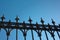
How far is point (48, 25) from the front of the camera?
9.03 metres

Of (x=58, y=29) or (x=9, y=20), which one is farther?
(x=58, y=29)

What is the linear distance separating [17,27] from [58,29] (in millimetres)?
3269

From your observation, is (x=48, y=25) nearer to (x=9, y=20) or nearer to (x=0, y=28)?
(x=9, y=20)

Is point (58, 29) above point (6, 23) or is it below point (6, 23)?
below

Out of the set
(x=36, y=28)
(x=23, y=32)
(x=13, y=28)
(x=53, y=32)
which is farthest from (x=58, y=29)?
(x=13, y=28)

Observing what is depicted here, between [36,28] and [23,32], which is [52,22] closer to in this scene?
[36,28]

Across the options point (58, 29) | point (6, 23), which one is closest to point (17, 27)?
point (6, 23)

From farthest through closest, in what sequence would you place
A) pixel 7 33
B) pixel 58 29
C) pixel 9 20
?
pixel 58 29 < pixel 9 20 < pixel 7 33

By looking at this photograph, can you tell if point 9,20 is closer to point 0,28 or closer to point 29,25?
point 0,28

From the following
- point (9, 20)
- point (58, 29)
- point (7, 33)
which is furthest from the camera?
point (58, 29)

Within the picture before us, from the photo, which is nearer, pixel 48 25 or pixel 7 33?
pixel 7 33

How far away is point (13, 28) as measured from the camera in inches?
327

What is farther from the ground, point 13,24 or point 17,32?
point 13,24

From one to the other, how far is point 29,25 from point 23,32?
2.38 feet
